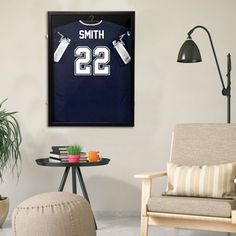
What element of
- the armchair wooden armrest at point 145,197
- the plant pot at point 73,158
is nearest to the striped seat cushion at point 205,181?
the armchair wooden armrest at point 145,197

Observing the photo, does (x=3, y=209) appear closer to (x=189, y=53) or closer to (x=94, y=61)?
(x=94, y=61)

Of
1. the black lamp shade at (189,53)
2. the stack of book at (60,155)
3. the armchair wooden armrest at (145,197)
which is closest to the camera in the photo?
the armchair wooden armrest at (145,197)

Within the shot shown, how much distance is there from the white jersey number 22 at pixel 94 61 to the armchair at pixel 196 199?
1.27 m

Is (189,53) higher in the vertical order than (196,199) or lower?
higher

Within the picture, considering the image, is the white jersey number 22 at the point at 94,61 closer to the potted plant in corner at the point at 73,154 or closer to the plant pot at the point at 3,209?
the potted plant in corner at the point at 73,154

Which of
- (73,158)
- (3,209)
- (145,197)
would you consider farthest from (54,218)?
(3,209)

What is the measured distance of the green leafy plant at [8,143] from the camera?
4508 mm

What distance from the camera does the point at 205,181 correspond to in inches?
143

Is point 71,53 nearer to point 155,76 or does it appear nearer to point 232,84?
point 155,76

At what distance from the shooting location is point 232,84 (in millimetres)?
5027

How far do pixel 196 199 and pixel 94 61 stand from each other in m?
2.04

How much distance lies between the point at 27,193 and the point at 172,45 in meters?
1.93

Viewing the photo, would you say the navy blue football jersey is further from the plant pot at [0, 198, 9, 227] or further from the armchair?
the armchair

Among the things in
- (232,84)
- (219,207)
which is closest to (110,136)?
(232,84)
